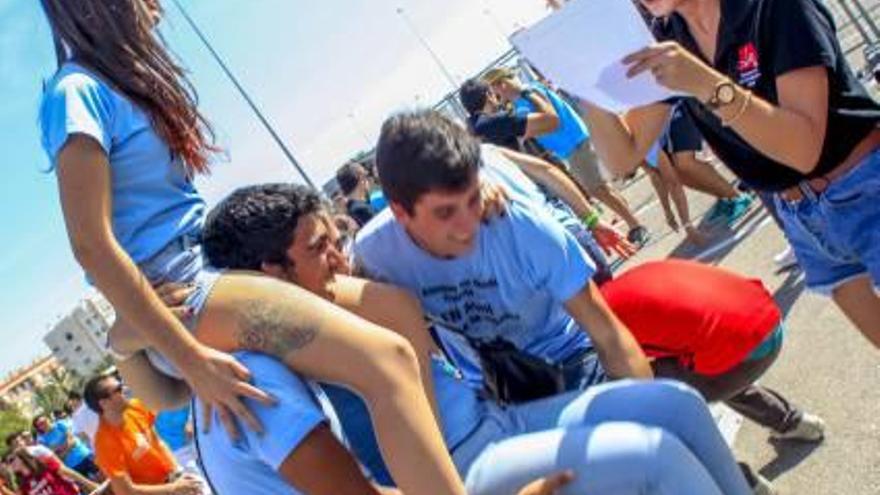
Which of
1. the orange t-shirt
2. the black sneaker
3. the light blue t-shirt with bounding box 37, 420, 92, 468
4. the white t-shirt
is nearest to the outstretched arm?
the orange t-shirt

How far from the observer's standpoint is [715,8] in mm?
2621

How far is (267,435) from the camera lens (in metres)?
2.22

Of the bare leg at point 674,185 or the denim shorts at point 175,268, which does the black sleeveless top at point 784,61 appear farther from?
the bare leg at point 674,185

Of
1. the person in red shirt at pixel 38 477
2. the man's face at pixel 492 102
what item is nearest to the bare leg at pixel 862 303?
the man's face at pixel 492 102

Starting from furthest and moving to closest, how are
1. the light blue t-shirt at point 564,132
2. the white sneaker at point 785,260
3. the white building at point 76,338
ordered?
the white building at point 76,338 → the light blue t-shirt at point 564,132 → the white sneaker at point 785,260

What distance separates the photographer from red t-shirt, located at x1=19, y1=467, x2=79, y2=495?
10008 mm

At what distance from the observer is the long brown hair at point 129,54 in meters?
2.78

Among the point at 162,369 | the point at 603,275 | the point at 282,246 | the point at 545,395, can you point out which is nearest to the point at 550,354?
the point at 545,395

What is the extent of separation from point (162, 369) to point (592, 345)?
1322mm

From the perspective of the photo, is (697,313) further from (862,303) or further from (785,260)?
(785,260)

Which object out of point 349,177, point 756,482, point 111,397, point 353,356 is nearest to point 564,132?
point 349,177

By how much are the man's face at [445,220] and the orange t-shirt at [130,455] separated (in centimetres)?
393

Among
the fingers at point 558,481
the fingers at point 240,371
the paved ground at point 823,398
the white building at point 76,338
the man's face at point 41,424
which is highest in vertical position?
the fingers at point 240,371

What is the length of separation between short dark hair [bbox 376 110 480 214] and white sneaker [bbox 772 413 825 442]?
1.67 meters
